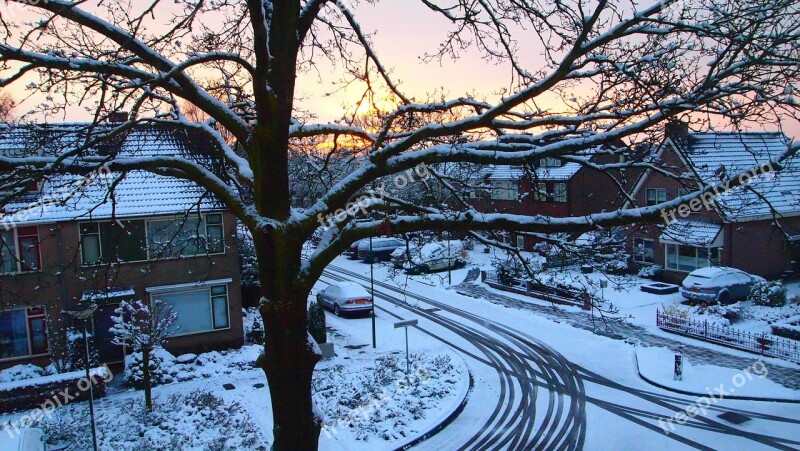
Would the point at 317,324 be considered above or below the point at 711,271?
below

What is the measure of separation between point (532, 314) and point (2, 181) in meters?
21.4

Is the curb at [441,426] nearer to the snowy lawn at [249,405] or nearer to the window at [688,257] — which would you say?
the snowy lawn at [249,405]

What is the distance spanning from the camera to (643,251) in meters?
29.2

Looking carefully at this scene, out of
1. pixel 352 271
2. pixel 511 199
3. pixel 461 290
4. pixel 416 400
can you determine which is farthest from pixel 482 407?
pixel 511 199

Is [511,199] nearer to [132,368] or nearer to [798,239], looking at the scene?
[798,239]

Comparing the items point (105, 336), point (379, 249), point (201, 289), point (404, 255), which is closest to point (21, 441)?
point (105, 336)

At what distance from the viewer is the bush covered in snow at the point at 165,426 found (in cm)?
1222

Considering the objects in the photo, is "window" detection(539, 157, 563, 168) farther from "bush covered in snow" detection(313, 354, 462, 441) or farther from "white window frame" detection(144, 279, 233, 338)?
"white window frame" detection(144, 279, 233, 338)

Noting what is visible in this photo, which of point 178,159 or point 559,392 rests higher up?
point 178,159

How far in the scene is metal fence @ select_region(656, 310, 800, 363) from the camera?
56.4 ft

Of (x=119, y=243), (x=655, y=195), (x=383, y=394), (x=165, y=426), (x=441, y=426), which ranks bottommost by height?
(x=441, y=426)

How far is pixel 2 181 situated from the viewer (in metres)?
5.42

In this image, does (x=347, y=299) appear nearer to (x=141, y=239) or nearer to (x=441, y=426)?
(x=141, y=239)

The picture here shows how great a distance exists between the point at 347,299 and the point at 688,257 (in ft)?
55.7
